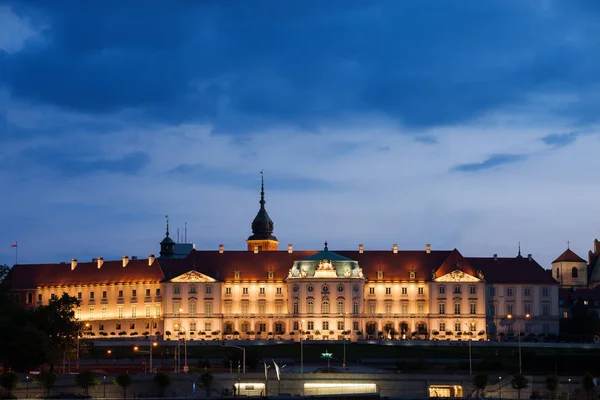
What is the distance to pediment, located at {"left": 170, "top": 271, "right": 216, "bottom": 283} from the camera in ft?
646

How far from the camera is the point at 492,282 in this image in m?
199

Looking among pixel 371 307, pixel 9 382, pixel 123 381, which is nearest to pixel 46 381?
pixel 9 382

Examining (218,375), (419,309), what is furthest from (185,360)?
(419,309)

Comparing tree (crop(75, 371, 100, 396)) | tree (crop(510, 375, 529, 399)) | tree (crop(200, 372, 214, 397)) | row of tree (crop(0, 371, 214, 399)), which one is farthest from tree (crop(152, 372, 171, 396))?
tree (crop(510, 375, 529, 399))

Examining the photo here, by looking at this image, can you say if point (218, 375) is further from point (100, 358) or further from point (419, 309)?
point (419, 309)

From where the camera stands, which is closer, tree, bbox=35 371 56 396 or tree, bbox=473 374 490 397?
→ tree, bbox=35 371 56 396

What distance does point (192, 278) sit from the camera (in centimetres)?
19750

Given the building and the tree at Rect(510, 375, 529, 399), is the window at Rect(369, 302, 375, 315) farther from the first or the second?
the tree at Rect(510, 375, 529, 399)

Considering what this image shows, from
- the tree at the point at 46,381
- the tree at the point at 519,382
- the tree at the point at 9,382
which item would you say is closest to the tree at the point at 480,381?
the tree at the point at 519,382

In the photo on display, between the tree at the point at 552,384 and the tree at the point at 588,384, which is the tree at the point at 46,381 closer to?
the tree at the point at 552,384

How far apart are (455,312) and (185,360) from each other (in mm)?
55561

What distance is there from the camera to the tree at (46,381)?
123125 mm

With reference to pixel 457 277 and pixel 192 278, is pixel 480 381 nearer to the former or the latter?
pixel 457 277

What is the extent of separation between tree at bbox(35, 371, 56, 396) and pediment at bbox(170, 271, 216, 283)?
7220 cm
